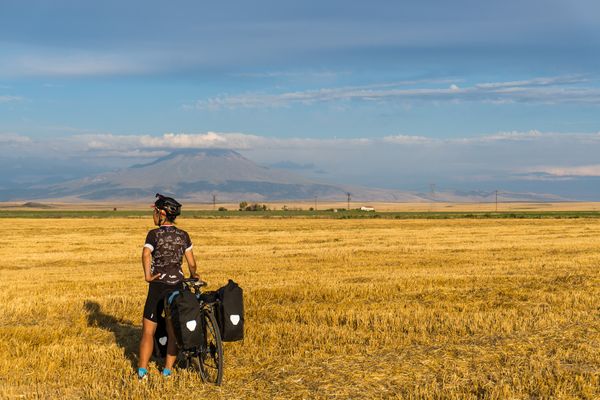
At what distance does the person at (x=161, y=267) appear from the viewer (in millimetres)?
10680

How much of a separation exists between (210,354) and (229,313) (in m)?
0.78

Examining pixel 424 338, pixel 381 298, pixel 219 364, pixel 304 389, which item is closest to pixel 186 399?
pixel 219 364

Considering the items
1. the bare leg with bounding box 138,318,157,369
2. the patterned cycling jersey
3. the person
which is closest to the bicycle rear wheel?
the person

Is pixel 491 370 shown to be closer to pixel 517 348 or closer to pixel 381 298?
pixel 517 348

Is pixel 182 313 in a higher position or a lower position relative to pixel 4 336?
higher

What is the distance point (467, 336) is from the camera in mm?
13391

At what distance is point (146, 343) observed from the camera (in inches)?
424

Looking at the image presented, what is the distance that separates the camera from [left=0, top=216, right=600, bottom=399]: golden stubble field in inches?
396

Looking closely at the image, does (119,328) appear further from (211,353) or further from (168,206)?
(168,206)

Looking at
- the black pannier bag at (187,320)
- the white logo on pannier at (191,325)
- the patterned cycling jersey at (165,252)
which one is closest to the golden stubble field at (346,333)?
the black pannier bag at (187,320)

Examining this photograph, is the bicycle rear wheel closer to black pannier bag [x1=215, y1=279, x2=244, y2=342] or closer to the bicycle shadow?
black pannier bag [x1=215, y1=279, x2=244, y2=342]

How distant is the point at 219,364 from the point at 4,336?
570 cm

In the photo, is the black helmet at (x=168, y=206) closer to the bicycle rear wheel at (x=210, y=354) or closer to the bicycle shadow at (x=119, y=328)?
the bicycle rear wheel at (x=210, y=354)

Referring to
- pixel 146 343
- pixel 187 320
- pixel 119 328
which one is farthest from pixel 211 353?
pixel 119 328
